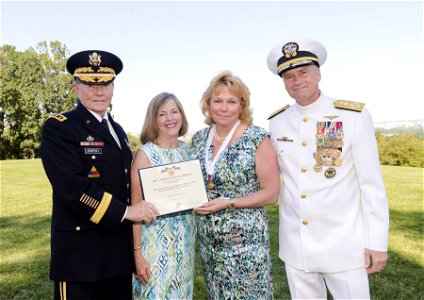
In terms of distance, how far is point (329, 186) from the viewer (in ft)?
10.2

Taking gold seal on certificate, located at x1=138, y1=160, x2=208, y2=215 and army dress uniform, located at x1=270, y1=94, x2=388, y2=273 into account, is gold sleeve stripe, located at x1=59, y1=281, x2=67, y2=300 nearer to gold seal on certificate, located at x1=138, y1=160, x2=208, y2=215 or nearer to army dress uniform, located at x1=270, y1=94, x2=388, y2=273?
gold seal on certificate, located at x1=138, y1=160, x2=208, y2=215

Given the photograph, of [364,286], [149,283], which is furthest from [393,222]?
[149,283]

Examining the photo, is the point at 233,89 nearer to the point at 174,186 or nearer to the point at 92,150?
the point at 174,186

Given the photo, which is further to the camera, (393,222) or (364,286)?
(393,222)

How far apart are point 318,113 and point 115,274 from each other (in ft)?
6.97

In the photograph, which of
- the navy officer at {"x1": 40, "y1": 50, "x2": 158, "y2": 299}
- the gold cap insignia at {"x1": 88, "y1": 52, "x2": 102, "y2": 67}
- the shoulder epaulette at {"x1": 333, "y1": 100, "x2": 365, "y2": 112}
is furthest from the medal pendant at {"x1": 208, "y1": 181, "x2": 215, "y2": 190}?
the gold cap insignia at {"x1": 88, "y1": 52, "x2": 102, "y2": 67}

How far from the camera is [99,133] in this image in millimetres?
3064

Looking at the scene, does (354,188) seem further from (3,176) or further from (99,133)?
(3,176)

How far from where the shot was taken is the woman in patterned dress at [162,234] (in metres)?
3.21

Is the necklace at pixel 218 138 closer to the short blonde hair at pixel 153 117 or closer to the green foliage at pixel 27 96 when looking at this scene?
the short blonde hair at pixel 153 117

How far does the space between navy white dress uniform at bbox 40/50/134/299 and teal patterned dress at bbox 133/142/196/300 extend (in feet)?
0.59

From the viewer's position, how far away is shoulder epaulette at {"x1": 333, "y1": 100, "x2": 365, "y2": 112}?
10.3 ft

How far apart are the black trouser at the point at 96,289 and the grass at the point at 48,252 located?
7.08 feet

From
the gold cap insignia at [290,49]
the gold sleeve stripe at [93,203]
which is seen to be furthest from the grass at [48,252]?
the gold cap insignia at [290,49]
